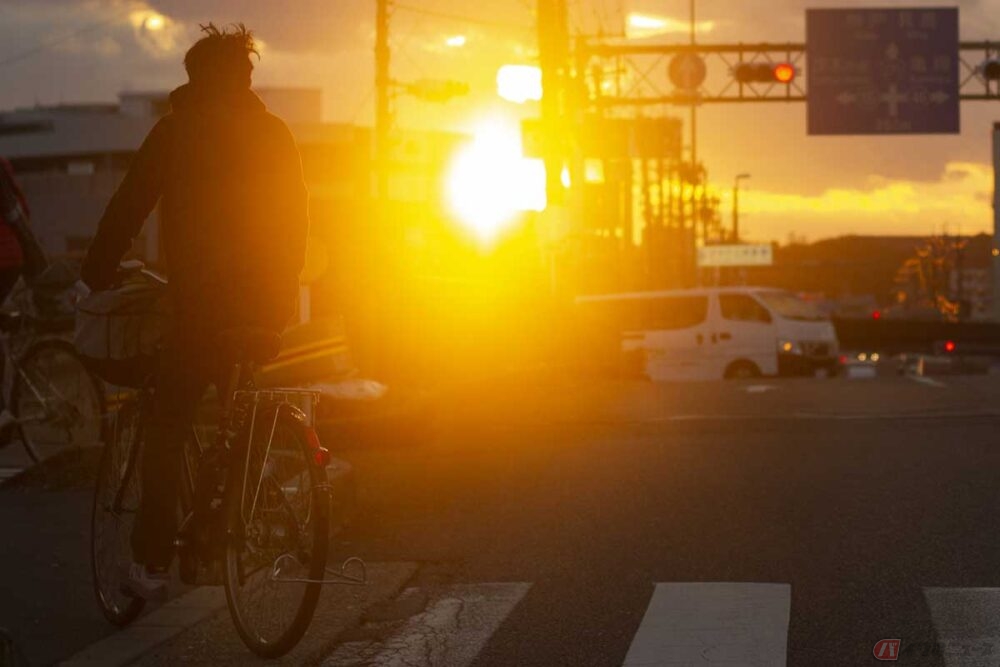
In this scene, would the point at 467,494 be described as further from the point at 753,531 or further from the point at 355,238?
the point at 355,238

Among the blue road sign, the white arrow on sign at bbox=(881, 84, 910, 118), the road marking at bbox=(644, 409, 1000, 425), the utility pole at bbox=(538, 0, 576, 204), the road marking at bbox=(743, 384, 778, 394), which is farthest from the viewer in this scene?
the white arrow on sign at bbox=(881, 84, 910, 118)

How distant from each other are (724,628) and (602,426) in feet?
23.7

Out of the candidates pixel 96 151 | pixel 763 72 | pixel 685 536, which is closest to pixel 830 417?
pixel 685 536

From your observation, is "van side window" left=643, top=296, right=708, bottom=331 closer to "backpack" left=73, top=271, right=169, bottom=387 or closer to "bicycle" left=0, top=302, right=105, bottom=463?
"bicycle" left=0, top=302, right=105, bottom=463

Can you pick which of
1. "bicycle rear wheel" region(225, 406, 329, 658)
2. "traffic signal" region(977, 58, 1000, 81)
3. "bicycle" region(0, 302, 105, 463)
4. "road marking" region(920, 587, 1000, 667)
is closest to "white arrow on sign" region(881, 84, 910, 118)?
"traffic signal" region(977, 58, 1000, 81)

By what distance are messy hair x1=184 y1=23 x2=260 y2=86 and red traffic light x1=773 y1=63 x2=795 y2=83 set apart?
92.6 ft

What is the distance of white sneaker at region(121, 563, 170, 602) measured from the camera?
475cm

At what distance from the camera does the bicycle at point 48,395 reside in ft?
27.8

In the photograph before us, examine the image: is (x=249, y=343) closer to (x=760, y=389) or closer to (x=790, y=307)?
(x=760, y=389)

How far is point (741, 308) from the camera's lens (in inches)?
1046

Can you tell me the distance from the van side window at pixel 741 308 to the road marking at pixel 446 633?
21.3 m

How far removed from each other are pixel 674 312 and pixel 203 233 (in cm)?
2278

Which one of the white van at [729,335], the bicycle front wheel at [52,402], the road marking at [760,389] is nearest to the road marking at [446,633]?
the bicycle front wheel at [52,402]

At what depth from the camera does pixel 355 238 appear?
44.2 ft
